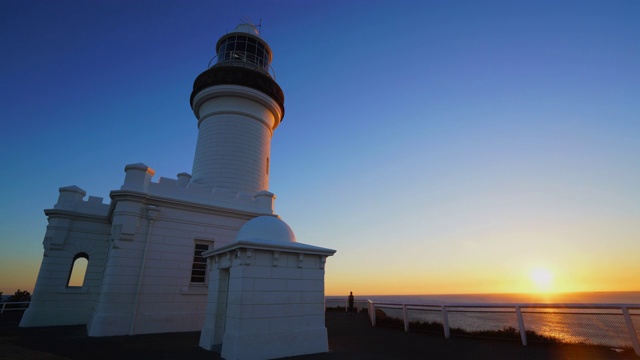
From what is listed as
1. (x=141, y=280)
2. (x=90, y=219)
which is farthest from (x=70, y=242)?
(x=141, y=280)

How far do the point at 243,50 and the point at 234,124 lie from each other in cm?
546

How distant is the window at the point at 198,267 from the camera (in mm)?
12141

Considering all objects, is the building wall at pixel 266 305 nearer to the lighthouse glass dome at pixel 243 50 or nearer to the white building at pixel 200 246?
the white building at pixel 200 246

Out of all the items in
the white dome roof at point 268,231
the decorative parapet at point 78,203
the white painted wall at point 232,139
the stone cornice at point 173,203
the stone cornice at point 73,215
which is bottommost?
the white dome roof at point 268,231

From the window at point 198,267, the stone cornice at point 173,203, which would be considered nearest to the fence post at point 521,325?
the stone cornice at point 173,203

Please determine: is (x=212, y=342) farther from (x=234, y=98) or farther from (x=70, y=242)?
(x=234, y=98)

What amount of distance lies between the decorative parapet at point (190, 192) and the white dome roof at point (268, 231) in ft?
14.8

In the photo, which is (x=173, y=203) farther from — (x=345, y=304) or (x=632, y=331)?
(x=632, y=331)

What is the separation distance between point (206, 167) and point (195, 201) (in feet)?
9.73

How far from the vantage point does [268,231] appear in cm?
892

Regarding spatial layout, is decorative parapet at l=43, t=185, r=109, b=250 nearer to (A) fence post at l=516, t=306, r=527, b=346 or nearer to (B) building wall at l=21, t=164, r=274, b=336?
(B) building wall at l=21, t=164, r=274, b=336

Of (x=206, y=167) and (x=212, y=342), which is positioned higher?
(x=206, y=167)

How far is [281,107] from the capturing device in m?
18.1

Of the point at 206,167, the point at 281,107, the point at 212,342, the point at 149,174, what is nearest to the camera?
the point at 212,342
